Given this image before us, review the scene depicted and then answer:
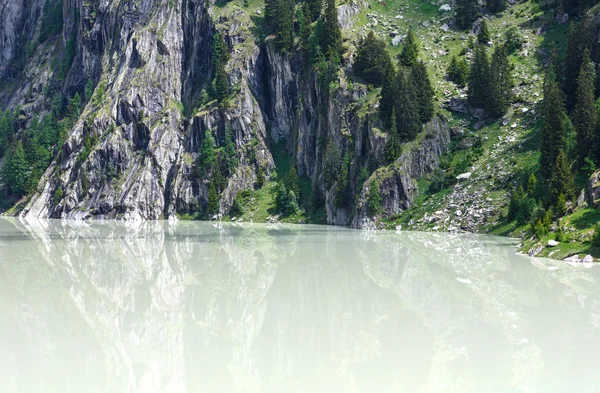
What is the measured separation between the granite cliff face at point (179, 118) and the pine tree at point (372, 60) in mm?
3282

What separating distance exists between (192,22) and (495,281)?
429 feet

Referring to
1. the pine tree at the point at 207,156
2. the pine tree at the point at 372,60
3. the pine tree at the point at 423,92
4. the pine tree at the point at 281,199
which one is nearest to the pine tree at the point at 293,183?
the pine tree at the point at 281,199

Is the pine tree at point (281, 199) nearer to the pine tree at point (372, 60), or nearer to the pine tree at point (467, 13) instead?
the pine tree at point (372, 60)

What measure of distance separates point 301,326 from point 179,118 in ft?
383

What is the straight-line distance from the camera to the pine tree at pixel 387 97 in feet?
287

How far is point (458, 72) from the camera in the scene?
9800 cm

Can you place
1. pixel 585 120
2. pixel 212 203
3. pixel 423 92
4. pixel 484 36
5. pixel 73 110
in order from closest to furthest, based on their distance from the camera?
pixel 585 120 → pixel 423 92 → pixel 484 36 → pixel 212 203 → pixel 73 110

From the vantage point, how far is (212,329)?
20.3m

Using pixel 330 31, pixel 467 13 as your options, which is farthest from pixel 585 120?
pixel 330 31

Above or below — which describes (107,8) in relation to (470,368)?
above

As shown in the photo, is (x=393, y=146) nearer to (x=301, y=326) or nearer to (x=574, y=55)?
(x=574, y=55)

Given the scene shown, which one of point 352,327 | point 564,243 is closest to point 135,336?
point 352,327

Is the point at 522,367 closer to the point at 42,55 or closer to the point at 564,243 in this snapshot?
the point at 564,243

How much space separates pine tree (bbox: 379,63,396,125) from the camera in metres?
87.4
